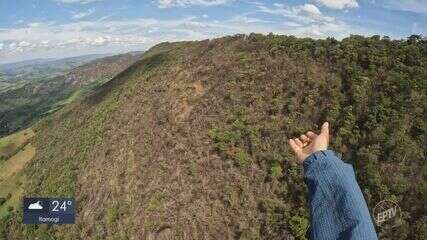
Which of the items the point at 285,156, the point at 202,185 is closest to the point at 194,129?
the point at 202,185

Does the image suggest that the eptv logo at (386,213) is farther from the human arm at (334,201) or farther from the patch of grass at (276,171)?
the human arm at (334,201)

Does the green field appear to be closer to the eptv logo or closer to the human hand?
the eptv logo

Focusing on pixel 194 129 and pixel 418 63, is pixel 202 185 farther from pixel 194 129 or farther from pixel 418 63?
pixel 418 63
